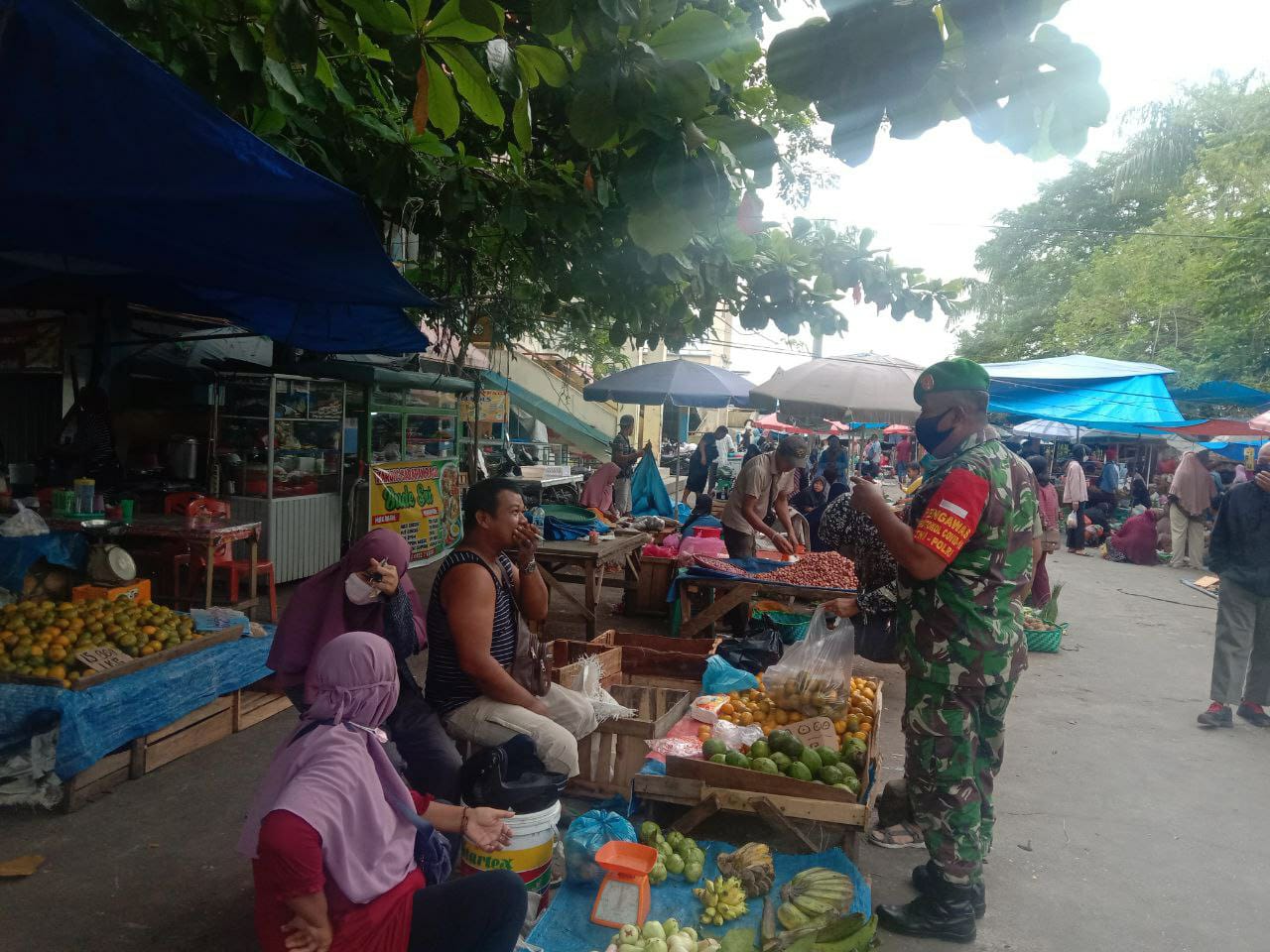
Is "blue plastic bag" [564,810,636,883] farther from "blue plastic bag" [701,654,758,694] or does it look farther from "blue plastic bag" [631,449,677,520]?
"blue plastic bag" [631,449,677,520]

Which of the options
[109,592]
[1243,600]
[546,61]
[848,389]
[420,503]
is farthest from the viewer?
[420,503]

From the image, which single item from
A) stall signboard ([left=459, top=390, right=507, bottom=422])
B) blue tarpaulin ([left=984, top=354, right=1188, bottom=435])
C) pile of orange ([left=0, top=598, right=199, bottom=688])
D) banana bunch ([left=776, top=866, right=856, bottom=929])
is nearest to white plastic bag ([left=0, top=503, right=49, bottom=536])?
pile of orange ([left=0, top=598, right=199, bottom=688])

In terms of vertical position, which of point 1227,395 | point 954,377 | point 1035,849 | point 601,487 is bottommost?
point 1035,849

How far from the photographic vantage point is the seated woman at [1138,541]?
14.4 m

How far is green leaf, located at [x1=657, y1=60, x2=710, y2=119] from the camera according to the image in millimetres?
1817

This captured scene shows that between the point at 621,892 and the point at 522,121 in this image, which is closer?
the point at 522,121

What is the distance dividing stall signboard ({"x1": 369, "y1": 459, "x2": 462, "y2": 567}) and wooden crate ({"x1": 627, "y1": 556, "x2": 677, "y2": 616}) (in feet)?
9.08

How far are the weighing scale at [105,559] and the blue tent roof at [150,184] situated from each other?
1949mm

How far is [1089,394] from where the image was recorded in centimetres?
926

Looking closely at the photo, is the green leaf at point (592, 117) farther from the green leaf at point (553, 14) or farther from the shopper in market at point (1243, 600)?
the shopper in market at point (1243, 600)

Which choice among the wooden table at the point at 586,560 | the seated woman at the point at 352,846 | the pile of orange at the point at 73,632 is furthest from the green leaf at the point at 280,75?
the wooden table at the point at 586,560

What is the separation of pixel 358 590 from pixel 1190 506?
44.8ft

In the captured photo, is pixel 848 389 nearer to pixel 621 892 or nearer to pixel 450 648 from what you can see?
pixel 450 648

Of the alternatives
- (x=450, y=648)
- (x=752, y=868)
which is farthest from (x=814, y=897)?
(x=450, y=648)
